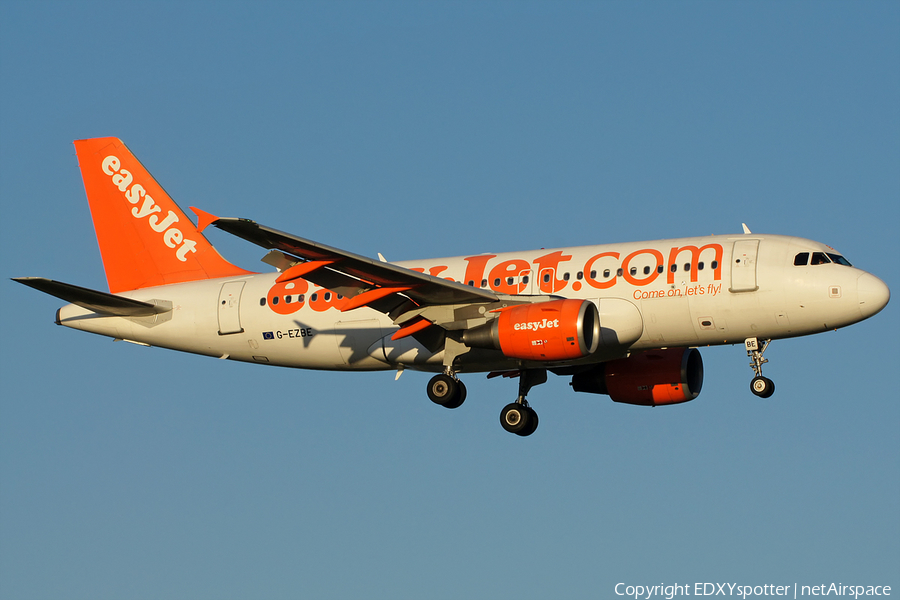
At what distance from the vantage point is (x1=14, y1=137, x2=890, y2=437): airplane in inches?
1289

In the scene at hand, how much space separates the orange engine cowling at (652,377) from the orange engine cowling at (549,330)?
223 inches

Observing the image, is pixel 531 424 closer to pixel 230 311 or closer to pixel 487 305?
pixel 487 305

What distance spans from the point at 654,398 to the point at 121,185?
65.2 feet

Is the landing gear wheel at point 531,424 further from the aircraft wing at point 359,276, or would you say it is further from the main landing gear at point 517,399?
the aircraft wing at point 359,276

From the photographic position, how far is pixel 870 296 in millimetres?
32562

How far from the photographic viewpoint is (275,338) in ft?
126

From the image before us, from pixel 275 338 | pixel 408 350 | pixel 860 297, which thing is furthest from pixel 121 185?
pixel 860 297

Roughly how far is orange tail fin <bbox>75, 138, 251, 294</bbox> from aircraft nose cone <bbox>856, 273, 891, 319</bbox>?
65.6 feet

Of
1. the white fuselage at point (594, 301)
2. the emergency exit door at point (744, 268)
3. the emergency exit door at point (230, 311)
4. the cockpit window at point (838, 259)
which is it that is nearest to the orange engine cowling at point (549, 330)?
the white fuselage at point (594, 301)

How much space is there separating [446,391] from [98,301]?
1166cm

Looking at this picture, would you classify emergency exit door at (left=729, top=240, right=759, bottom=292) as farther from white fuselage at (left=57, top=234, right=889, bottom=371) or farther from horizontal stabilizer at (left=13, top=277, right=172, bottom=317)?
horizontal stabilizer at (left=13, top=277, right=172, bottom=317)

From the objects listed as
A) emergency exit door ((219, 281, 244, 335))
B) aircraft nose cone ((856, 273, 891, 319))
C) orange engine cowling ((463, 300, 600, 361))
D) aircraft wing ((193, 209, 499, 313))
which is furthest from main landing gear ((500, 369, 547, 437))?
aircraft nose cone ((856, 273, 891, 319))

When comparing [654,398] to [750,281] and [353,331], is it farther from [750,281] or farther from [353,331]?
[353,331]

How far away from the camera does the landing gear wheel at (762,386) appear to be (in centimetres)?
3369
